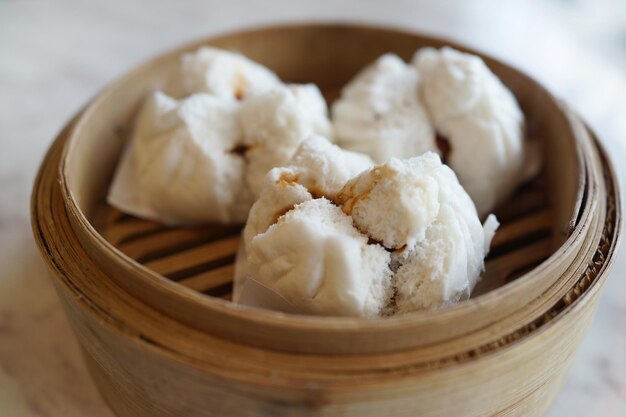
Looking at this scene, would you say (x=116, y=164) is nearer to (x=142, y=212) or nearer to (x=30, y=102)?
(x=142, y=212)

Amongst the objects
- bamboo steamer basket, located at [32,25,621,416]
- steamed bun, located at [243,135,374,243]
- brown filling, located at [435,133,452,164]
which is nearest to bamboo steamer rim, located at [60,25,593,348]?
bamboo steamer basket, located at [32,25,621,416]

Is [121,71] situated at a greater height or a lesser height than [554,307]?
lesser

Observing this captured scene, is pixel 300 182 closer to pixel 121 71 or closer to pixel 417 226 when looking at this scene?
pixel 417 226

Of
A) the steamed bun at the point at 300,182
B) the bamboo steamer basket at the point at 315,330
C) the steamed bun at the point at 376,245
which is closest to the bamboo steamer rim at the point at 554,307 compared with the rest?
the bamboo steamer basket at the point at 315,330

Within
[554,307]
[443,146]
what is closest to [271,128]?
→ [443,146]

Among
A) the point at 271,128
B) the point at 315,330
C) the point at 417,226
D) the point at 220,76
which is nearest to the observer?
the point at 315,330

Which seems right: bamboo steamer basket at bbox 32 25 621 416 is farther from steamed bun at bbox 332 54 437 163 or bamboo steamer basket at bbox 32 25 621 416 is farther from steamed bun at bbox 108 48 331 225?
steamed bun at bbox 332 54 437 163
